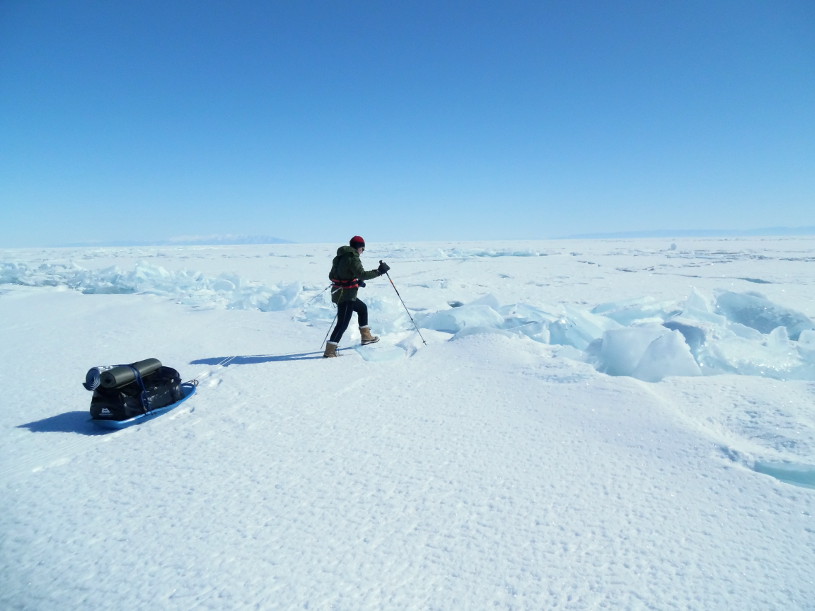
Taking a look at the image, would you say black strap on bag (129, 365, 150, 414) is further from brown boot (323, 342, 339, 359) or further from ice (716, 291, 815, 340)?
ice (716, 291, 815, 340)

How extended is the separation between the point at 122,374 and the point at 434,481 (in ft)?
6.55

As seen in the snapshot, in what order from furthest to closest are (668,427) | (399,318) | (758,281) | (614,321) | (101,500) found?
(758,281), (399,318), (614,321), (668,427), (101,500)

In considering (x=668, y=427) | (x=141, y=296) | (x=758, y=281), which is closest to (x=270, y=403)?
(x=668, y=427)

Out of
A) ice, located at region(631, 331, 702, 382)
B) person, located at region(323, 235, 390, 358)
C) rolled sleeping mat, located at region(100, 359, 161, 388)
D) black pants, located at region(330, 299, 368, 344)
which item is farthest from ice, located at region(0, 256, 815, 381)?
rolled sleeping mat, located at region(100, 359, 161, 388)

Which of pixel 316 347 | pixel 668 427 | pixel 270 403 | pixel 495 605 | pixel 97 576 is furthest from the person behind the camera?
pixel 316 347

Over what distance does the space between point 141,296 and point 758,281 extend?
14845 millimetres

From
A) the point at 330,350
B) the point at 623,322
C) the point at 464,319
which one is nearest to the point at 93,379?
the point at 330,350

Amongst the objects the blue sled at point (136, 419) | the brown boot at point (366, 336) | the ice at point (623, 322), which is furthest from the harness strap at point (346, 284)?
the blue sled at point (136, 419)

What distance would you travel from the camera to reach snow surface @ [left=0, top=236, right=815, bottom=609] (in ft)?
4.20

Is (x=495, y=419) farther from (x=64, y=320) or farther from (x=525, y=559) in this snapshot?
(x=64, y=320)

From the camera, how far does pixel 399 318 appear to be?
5480mm

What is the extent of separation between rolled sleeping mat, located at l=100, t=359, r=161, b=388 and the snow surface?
297 millimetres

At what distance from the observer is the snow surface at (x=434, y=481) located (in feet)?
4.20

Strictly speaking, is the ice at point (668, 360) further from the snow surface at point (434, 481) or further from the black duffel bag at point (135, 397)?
the black duffel bag at point (135, 397)
